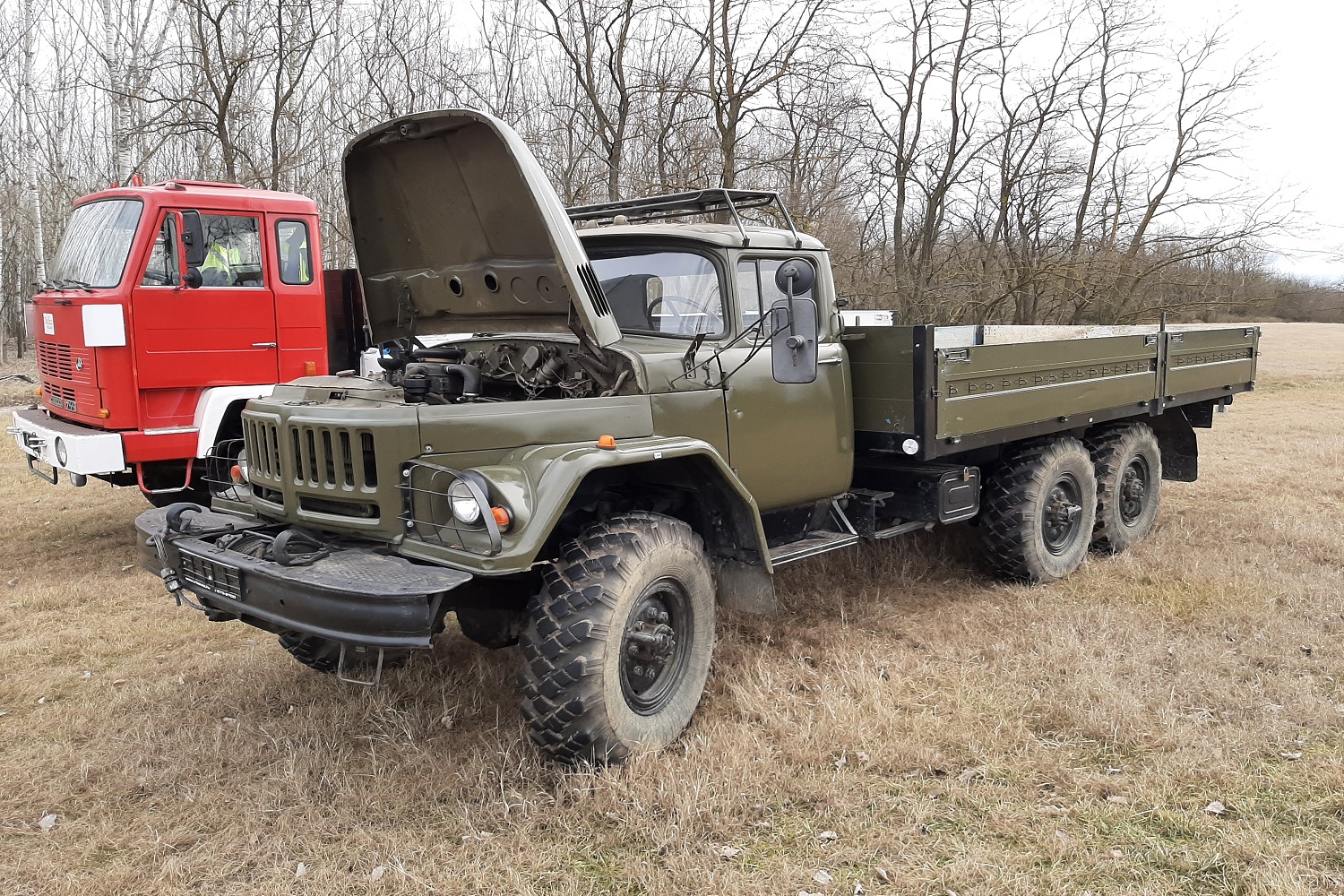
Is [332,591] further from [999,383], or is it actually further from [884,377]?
[999,383]

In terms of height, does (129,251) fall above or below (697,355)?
above

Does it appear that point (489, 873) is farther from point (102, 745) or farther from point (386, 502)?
point (102, 745)

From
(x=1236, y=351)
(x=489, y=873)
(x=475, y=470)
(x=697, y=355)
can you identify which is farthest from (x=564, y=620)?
(x=1236, y=351)

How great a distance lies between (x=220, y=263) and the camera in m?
7.06

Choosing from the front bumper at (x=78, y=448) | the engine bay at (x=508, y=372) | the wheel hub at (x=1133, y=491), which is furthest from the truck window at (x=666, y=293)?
the wheel hub at (x=1133, y=491)

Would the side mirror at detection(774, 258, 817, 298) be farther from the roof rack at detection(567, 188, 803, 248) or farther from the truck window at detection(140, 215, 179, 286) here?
the truck window at detection(140, 215, 179, 286)

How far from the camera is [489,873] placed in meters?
Result: 3.11

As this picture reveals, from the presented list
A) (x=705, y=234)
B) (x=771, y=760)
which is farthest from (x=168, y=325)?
(x=771, y=760)

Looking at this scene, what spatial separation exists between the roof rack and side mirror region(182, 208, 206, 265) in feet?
9.58

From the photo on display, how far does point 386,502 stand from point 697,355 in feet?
5.09

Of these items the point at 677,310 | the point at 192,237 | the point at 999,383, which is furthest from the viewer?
the point at 192,237

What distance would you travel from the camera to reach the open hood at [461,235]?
3854mm

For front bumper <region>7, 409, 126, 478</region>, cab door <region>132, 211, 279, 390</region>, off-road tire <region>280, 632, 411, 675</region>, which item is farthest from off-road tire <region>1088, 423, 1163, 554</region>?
front bumper <region>7, 409, 126, 478</region>

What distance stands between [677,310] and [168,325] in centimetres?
413
